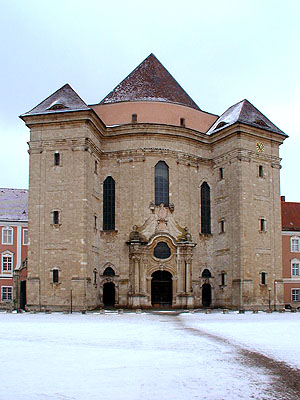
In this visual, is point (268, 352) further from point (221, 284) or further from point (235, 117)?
point (235, 117)

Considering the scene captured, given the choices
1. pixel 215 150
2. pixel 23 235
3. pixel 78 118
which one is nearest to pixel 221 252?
pixel 215 150

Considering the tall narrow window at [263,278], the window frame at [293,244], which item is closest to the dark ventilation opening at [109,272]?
the tall narrow window at [263,278]

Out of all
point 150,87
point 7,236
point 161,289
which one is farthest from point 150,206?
point 7,236

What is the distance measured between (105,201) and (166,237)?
5712mm

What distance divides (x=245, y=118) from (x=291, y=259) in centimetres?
1512

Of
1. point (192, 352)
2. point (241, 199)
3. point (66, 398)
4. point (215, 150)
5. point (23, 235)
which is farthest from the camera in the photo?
point (23, 235)

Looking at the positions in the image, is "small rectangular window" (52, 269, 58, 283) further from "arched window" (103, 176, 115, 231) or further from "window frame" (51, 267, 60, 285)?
"arched window" (103, 176, 115, 231)

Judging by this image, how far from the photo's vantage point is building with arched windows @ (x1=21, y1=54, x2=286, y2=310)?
38.3 metres

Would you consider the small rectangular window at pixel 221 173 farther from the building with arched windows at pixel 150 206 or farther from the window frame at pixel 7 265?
the window frame at pixel 7 265

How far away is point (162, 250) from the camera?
41688mm

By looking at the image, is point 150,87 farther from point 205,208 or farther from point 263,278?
point 263,278

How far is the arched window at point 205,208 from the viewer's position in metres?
44.3

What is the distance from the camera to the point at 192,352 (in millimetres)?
15727

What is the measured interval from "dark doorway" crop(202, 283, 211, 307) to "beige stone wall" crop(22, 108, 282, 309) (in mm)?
362
